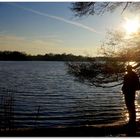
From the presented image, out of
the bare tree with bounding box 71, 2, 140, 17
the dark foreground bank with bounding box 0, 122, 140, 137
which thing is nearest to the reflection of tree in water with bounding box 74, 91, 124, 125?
the dark foreground bank with bounding box 0, 122, 140, 137

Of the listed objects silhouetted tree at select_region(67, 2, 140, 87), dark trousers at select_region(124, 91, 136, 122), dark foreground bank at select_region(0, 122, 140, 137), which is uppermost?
silhouetted tree at select_region(67, 2, 140, 87)

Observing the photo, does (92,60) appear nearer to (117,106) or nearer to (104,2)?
(104,2)

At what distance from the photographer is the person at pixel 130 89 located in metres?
4.62

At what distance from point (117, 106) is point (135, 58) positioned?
3.21 ft

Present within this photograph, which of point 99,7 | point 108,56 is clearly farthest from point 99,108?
point 99,7

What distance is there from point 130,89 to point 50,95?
74 cm

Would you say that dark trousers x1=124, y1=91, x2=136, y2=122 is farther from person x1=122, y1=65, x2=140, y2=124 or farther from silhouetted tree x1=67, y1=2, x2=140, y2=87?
silhouetted tree x1=67, y1=2, x2=140, y2=87

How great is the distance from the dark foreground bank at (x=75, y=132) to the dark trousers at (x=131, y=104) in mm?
79

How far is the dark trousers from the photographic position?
461cm

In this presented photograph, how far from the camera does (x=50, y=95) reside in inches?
191

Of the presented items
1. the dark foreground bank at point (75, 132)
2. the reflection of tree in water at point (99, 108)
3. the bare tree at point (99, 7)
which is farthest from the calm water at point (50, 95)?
the bare tree at point (99, 7)

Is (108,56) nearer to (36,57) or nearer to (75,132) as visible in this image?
(36,57)

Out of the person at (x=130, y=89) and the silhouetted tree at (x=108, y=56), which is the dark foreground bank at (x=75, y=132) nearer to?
the person at (x=130, y=89)

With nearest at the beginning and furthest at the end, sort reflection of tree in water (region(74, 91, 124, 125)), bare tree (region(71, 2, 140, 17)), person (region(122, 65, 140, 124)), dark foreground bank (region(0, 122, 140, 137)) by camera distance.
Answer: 1. dark foreground bank (region(0, 122, 140, 137))
2. bare tree (region(71, 2, 140, 17))
3. person (region(122, 65, 140, 124))
4. reflection of tree in water (region(74, 91, 124, 125))
